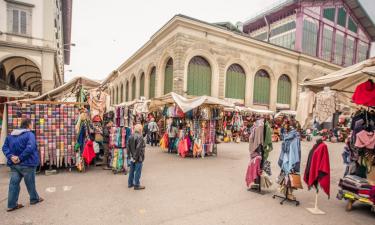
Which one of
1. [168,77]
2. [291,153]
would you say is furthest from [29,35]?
[291,153]

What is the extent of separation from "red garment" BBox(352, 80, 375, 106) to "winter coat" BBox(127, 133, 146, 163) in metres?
5.26

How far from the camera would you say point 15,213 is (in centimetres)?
398

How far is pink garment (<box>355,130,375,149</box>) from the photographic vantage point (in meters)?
4.47

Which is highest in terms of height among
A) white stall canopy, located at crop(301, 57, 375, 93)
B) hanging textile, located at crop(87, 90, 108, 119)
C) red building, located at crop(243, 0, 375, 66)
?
red building, located at crop(243, 0, 375, 66)

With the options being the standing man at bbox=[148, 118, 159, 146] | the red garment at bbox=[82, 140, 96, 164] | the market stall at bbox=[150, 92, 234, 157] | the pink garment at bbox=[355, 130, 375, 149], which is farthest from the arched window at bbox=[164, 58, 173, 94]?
the pink garment at bbox=[355, 130, 375, 149]

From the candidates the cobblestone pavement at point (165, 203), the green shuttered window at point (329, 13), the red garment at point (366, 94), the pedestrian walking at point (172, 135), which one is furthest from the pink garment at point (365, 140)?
the green shuttered window at point (329, 13)

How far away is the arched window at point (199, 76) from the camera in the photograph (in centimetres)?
1861

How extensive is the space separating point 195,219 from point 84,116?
5.01 metres

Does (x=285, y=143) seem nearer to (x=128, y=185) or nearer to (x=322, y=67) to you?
(x=128, y=185)

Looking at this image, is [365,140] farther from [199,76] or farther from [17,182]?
[199,76]

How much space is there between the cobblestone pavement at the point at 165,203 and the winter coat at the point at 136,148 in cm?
83

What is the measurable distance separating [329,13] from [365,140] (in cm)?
3434

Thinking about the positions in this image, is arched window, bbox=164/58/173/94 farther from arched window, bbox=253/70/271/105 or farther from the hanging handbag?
the hanging handbag

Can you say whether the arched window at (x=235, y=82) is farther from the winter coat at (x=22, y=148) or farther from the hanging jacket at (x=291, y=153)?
the winter coat at (x=22, y=148)
